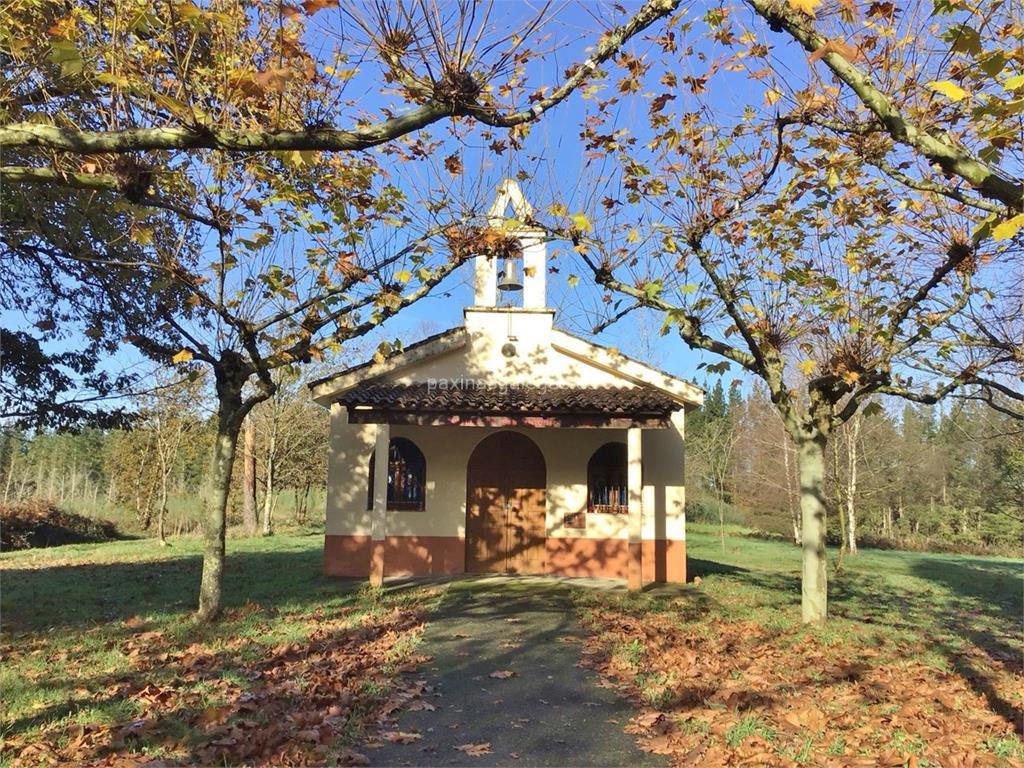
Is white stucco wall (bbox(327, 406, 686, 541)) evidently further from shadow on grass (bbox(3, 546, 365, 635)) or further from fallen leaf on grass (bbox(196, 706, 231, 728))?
fallen leaf on grass (bbox(196, 706, 231, 728))

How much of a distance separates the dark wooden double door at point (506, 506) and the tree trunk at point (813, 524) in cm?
593

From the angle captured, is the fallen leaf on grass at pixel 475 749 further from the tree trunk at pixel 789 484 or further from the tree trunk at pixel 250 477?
the tree trunk at pixel 789 484

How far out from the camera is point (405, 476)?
14.1m

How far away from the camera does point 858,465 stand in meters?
28.7

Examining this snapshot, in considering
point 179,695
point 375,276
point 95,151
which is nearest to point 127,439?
point 375,276

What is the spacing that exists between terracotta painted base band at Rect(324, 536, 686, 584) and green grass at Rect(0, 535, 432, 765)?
64 cm

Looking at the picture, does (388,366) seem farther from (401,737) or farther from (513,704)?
(401,737)

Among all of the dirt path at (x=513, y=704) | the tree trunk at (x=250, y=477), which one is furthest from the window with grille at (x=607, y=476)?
the tree trunk at (x=250, y=477)

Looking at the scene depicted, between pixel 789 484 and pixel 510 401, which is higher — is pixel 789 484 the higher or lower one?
the lower one

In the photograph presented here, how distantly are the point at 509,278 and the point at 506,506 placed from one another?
15.7 ft

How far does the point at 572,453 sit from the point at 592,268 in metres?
5.48

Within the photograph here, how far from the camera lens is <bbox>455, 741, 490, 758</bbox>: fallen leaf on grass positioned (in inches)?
180

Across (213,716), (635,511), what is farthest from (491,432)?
(213,716)

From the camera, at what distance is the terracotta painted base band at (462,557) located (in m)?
13.6
